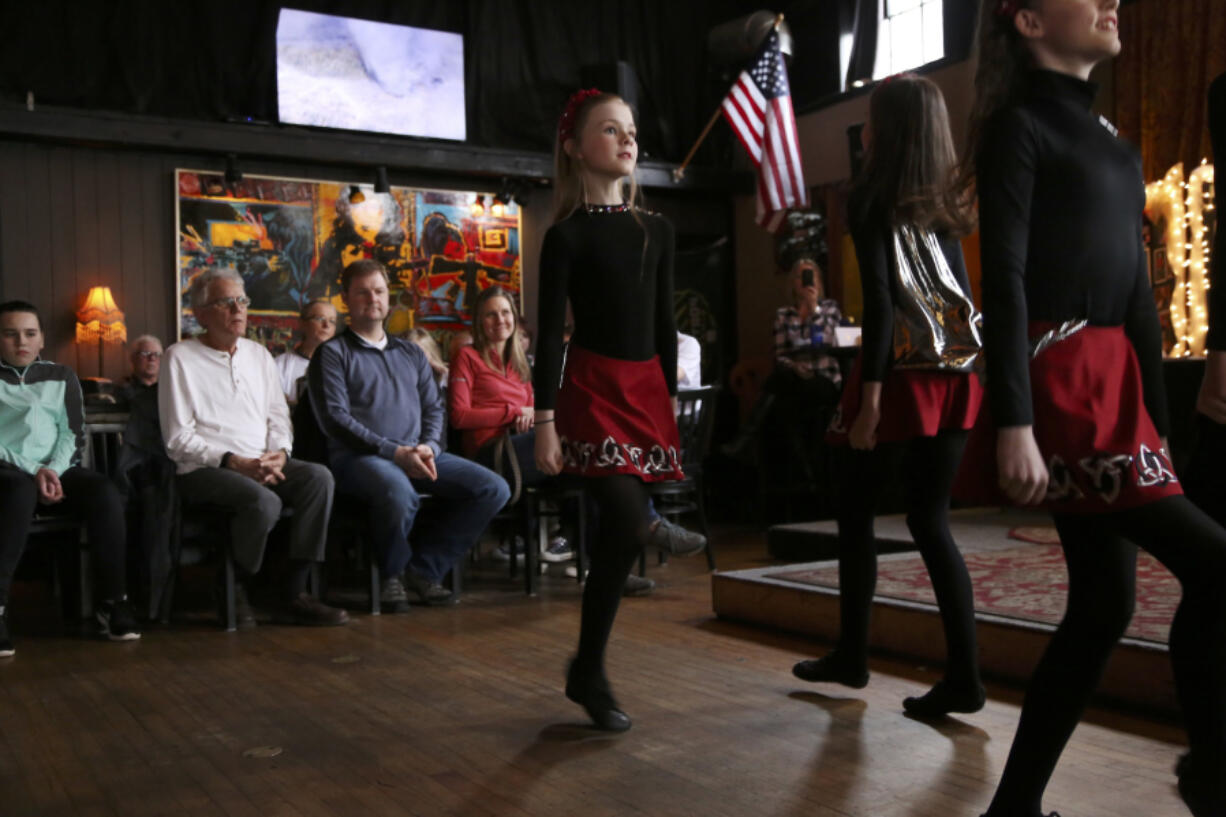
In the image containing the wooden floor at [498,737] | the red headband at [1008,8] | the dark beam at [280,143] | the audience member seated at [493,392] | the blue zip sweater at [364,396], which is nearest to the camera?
the red headband at [1008,8]

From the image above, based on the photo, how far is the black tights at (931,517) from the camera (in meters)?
2.34

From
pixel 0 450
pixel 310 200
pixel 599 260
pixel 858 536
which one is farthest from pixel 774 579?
pixel 310 200

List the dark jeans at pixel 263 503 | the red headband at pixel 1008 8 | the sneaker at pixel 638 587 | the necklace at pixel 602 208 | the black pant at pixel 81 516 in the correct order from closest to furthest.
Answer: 1. the red headband at pixel 1008 8
2. the necklace at pixel 602 208
3. the black pant at pixel 81 516
4. the dark jeans at pixel 263 503
5. the sneaker at pixel 638 587

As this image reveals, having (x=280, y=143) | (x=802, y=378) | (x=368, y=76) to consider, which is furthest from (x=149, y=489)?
(x=368, y=76)

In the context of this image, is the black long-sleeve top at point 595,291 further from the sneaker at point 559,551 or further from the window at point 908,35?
the window at point 908,35

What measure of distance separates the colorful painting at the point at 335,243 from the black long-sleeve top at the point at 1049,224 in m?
6.90

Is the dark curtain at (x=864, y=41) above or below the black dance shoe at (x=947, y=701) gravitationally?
above

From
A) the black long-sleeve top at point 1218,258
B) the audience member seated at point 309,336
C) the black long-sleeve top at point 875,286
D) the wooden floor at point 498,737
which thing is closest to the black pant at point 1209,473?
the black long-sleeve top at point 1218,258

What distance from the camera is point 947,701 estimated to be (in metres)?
2.38

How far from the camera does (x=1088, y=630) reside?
146 cm

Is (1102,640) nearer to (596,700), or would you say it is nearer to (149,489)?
(596,700)

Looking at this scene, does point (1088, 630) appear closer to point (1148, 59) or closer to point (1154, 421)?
point (1154, 421)

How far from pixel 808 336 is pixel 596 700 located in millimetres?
4873

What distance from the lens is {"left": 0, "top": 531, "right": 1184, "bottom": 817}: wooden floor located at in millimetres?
1976
